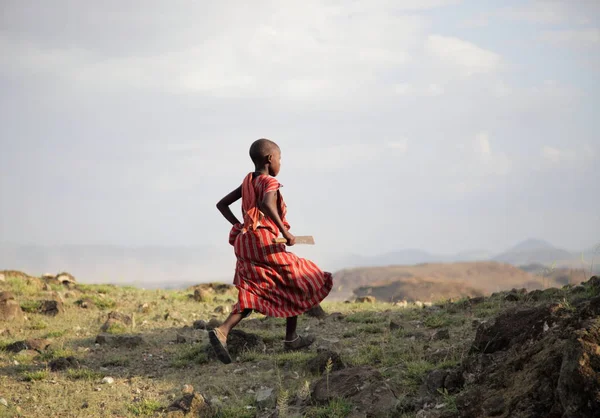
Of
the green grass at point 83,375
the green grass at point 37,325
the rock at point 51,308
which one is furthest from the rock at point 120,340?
the rock at point 51,308

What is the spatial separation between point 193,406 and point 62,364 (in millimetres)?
2312

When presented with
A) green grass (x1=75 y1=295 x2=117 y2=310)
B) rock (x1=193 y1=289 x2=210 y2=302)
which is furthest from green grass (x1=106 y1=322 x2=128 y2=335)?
rock (x1=193 y1=289 x2=210 y2=302)

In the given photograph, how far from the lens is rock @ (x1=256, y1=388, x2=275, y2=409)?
18.8ft

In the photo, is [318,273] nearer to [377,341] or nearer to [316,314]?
[377,341]

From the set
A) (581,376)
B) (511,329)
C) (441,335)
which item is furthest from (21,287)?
(581,376)

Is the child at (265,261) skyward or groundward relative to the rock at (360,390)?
skyward

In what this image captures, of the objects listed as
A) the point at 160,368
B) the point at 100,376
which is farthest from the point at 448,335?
the point at 100,376

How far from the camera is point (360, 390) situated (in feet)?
17.9

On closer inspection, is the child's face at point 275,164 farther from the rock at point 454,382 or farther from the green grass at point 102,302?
the green grass at point 102,302

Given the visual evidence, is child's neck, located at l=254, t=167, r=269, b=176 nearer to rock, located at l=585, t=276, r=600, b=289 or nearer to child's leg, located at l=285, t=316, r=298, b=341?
child's leg, located at l=285, t=316, r=298, b=341

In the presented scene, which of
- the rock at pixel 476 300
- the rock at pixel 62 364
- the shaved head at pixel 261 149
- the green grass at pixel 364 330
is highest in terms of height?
the shaved head at pixel 261 149

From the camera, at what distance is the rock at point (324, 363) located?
20.5ft

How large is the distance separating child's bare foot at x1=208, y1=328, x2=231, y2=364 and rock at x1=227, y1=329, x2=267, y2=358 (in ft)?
1.34

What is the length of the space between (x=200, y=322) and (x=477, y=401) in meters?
5.38
